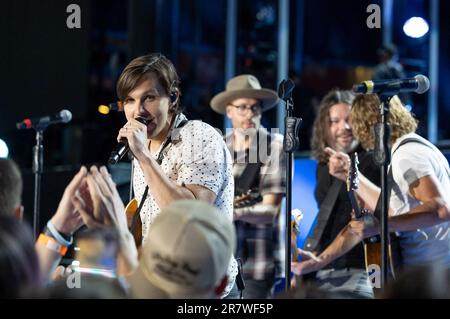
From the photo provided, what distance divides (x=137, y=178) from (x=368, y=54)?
7.24 metres

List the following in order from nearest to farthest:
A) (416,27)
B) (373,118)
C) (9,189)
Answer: (9,189) → (373,118) → (416,27)

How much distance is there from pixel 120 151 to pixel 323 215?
5.45 feet

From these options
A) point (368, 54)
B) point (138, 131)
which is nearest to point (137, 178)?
point (138, 131)

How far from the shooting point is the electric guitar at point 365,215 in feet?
12.0

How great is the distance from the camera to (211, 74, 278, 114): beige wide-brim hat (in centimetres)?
487

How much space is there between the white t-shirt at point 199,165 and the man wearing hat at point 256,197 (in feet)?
4.51

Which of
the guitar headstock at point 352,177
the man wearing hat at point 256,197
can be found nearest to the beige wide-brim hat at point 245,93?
the man wearing hat at point 256,197

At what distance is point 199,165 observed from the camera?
2.87 m

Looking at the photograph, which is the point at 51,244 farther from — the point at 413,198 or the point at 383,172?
the point at 413,198

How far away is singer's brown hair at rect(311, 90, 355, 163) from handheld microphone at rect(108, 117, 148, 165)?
1824 mm

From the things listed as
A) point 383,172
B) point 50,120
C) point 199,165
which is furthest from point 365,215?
point 50,120

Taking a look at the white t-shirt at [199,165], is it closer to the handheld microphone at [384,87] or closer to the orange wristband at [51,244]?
the handheld microphone at [384,87]

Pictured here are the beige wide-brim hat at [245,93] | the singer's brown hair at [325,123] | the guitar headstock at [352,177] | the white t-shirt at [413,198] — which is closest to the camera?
the white t-shirt at [413,198]
